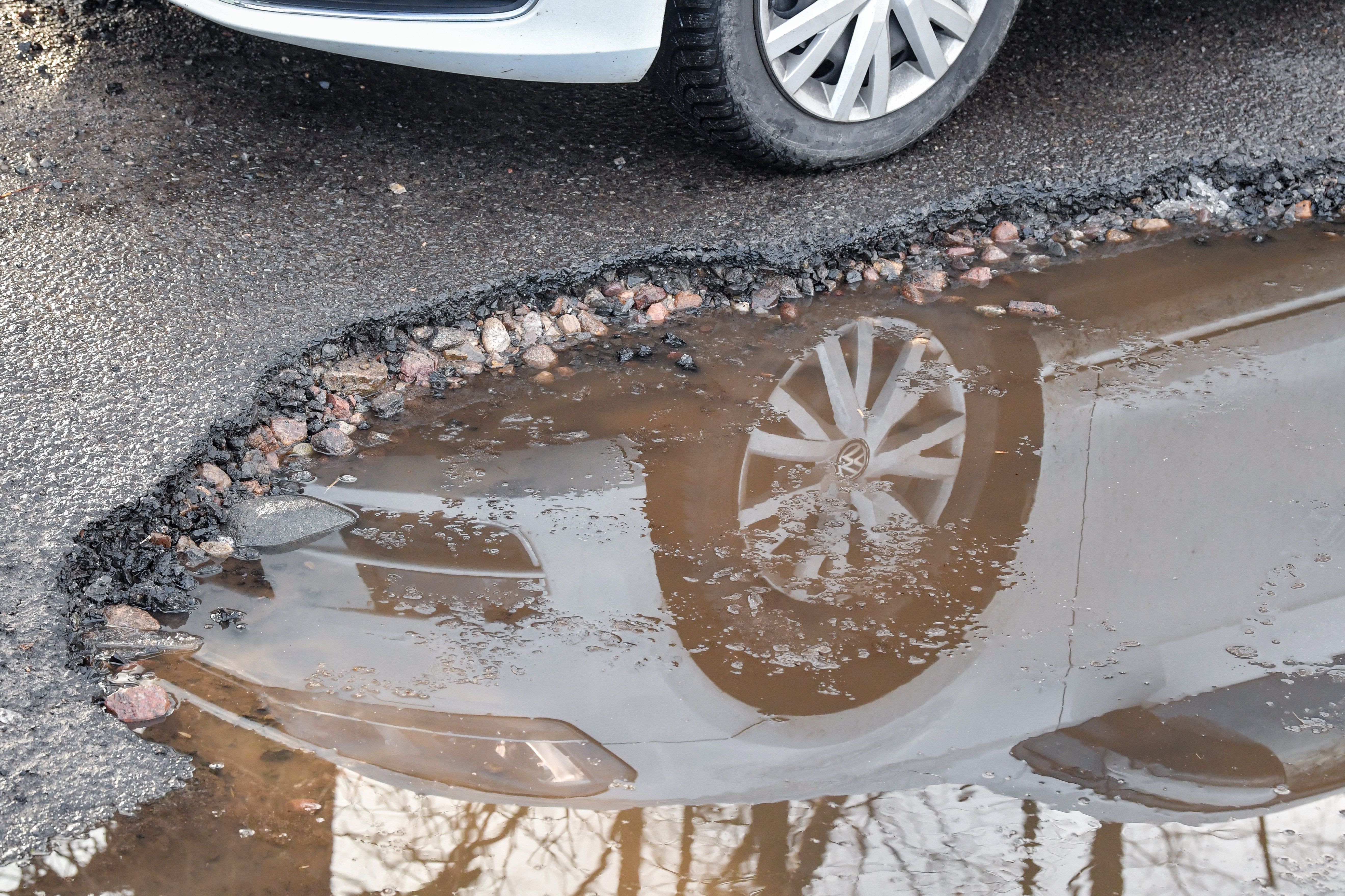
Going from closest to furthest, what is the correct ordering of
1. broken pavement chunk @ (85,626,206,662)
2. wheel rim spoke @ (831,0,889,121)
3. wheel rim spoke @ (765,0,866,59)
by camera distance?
broken pavement chunk @ (85,626,206,662) < wheel rim spoke @ (765,0,866,59) < wheel rim spoke @ (831,0,889,121)

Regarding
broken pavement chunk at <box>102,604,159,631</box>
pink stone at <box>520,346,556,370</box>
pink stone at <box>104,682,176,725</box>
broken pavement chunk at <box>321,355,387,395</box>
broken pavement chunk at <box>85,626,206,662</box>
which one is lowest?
pink stone at <box>104,682,176,725</box>

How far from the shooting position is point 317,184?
277 cm

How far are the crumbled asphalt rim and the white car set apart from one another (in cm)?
32

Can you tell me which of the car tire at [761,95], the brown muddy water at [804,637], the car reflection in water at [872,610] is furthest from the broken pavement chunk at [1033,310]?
the car tire at [761,95]

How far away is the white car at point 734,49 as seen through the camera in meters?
2.34

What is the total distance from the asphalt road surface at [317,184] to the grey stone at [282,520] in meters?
0.19

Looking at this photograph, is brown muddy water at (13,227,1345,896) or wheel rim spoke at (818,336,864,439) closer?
brown muddy water at (13,227,1345,896)

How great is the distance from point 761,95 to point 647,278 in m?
0.57

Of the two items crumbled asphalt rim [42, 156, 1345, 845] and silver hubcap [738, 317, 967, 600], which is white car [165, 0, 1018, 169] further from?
silver hubcap [738, 317, 967, 600]

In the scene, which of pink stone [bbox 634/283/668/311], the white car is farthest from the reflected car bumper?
pink stone [bbox 634/283/668/311]

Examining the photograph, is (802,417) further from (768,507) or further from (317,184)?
(317,184)

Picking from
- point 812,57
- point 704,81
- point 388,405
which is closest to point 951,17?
point 812,57

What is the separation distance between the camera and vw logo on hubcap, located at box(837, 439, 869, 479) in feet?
7.15

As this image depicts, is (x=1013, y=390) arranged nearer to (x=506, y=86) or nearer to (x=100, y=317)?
(x=506, y=86)
